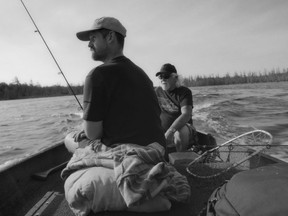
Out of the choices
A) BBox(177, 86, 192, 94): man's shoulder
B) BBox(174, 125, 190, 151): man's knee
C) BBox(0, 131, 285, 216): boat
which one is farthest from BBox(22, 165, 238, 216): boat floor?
BBox(177, 86, 192, 94): man's shoulder

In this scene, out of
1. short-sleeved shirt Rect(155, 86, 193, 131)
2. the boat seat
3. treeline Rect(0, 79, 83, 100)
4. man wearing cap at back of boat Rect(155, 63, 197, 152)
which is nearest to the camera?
the boat seat

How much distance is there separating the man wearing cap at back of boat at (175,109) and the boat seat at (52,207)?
7.03 ft

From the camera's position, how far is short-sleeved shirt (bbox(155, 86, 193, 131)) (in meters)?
4.82

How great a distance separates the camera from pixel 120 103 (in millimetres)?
2359

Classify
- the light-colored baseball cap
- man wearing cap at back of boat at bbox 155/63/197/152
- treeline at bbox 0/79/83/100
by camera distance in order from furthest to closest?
1. treeline at bbox 0/79/83/100
2. man wearing cap at back of boat at bbox 155/63/197/152
3. the light-colored baseball cap

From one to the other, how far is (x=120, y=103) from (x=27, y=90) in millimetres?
84032

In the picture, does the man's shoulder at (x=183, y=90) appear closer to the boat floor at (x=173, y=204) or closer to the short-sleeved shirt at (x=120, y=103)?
the boat floor at (x=173, y=204)

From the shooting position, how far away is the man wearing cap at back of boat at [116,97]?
7.59ft

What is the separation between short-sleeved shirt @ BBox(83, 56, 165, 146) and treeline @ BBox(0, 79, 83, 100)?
75.6 meters

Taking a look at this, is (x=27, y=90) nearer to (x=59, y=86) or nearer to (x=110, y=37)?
(x=59, y=86)

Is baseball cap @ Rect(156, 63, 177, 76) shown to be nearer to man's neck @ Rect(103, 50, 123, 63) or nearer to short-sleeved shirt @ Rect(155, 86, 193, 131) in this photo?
short-sleeved shirt @ Rect(155, 86, 193, 131)

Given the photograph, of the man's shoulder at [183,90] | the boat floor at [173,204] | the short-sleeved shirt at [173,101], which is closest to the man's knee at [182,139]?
the short-sleeved shirt at [173,101]

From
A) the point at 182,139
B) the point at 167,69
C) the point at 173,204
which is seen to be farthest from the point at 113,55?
the point at 182,139

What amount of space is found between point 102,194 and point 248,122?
12343mm
